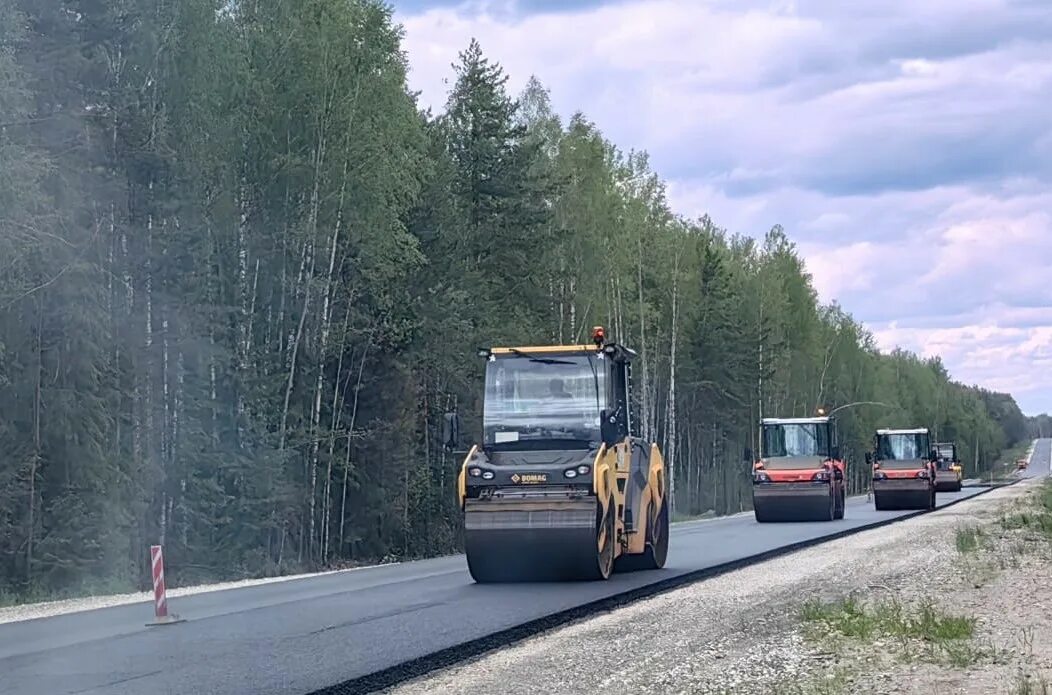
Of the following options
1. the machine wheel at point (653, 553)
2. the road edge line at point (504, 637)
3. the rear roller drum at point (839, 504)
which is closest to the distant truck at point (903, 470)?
the rear roller drum at point (839, 504)

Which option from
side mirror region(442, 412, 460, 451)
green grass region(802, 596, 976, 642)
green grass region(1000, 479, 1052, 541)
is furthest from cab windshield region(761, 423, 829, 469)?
green grass region(802, 596, 976, 642)

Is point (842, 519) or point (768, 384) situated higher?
point (768, 384)

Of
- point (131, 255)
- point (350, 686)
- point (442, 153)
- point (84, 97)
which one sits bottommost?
point (350, 686)

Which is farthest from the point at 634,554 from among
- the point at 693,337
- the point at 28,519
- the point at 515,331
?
the point at 693,337

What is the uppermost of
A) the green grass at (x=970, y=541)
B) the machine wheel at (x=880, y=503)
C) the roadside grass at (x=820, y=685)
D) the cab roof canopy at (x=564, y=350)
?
the cab roof canopy at (x=564, y=350)

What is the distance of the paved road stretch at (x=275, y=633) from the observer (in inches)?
389

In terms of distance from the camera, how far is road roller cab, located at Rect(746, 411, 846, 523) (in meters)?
34.1

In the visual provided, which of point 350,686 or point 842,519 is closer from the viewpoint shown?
point 350,686

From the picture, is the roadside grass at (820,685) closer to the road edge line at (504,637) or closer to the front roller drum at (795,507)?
the road edge line at (504,637)

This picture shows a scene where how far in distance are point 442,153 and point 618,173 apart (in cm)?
1725

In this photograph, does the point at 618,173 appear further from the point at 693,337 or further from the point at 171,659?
the point at 171,659

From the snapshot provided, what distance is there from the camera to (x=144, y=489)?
26297mm

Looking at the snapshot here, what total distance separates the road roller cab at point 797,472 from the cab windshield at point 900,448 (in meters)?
7.37

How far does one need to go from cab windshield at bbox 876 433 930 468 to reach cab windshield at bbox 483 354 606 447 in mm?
27382
